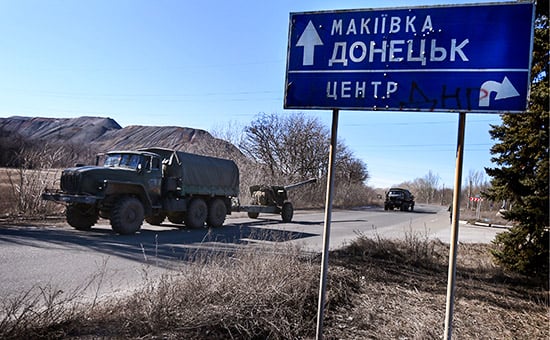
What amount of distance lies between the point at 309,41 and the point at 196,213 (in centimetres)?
1188

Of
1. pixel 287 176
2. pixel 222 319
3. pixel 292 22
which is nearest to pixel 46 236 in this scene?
pixel 222 319

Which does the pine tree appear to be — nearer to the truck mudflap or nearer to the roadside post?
the roadside post

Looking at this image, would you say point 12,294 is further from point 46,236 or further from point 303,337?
point 46,236

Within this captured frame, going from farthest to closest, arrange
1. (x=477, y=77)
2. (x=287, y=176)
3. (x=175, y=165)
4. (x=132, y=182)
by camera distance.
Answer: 1. (x=287, y=176)
2. (x=175, y=165)
3. (x=132, y=182)
4. (x=477, y=77)

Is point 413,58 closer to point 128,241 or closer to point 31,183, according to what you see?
point 128,241

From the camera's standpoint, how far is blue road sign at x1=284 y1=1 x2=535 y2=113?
312cm

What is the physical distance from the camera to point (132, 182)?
12797 mm

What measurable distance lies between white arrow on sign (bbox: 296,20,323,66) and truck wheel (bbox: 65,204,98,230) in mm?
10515

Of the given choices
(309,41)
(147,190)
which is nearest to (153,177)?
(147,190)

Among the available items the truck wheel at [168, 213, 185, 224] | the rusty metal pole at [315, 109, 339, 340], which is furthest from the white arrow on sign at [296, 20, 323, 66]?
the truck wheel at [168, 213, 185, 224]

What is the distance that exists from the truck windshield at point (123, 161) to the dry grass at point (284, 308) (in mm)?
8416

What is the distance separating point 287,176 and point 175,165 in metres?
25.2

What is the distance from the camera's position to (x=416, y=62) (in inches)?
134

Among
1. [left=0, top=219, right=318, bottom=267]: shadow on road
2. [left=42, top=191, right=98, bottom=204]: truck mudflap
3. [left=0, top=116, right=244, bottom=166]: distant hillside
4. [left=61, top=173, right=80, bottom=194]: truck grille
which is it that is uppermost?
[left=0, top=116, right=244, bottom=166]: distant hillside
